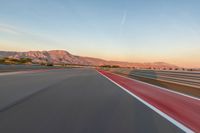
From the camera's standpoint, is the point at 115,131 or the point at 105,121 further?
the point at 105,121

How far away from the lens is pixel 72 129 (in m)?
5.50

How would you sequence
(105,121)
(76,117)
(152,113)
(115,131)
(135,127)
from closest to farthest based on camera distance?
(115,131) → (135,127) → (105,121) → (76,117) → (152,113)

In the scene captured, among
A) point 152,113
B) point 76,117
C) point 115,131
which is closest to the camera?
point 115,131

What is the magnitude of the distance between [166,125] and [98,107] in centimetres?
276

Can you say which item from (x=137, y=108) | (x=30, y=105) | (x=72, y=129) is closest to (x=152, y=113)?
(x=137, y=108)

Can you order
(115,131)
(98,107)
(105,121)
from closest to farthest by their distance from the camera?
1. (115,131)
2. (105,121)
3. (98,107)

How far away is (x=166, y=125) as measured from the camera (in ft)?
19.9

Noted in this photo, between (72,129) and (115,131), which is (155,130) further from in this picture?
(72,129)

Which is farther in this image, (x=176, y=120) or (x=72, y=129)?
(x=176, y=120)

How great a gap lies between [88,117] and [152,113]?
73.5 inches

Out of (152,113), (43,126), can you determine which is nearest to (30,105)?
(43,126)

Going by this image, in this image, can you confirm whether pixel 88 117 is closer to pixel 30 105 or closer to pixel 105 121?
pixel 105 121

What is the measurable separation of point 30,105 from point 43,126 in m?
2.91

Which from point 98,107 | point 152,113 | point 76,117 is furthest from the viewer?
point 98,107
